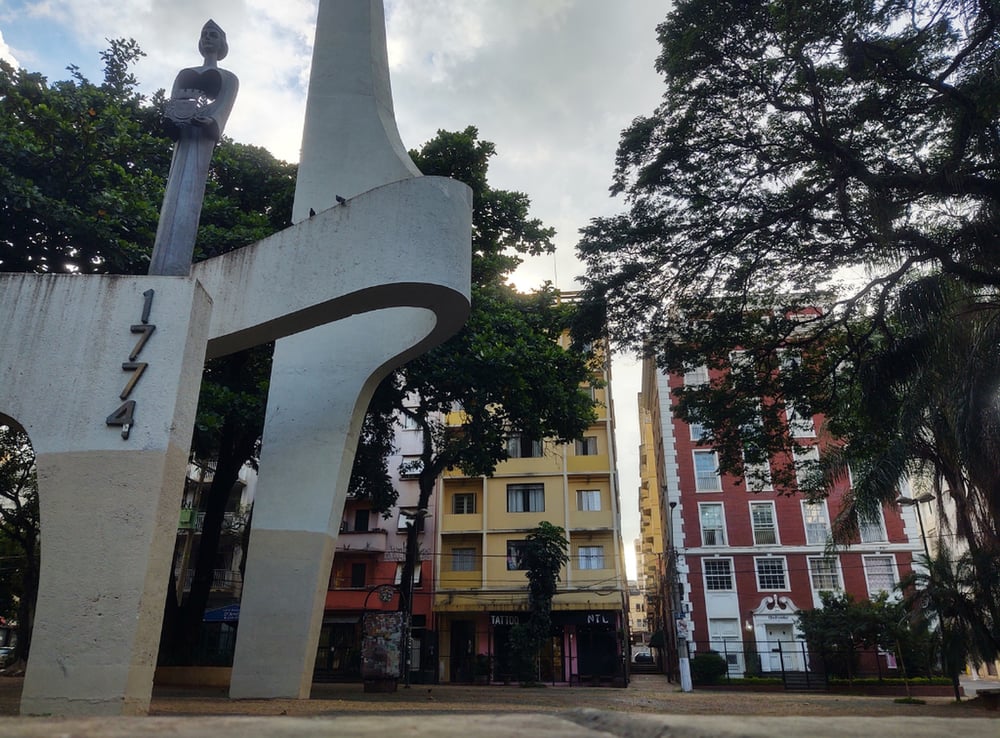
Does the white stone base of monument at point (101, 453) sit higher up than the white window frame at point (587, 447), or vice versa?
the white window frame at point (587, 447)

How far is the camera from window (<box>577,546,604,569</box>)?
32062 millimetres

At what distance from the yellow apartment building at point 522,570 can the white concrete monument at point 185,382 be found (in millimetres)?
19592

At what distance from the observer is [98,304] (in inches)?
315

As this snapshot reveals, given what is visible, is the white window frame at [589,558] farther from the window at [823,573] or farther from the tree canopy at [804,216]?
the tree canopy at [804,216]

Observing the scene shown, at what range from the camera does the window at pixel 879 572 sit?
3020 centimetres

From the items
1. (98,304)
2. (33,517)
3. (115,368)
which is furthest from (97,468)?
(33,517)

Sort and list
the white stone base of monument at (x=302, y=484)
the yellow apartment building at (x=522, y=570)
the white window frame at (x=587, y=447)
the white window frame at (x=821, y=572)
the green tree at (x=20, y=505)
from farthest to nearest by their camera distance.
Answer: the white window frame at (x=587, y=447)
the yellow apartment building at (x=522, y=570)
the white window frame at (x=821, y=572)
the green tree at (x=20, y=505)
the white stone base of monument at (x=302, y=484)

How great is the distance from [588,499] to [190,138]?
26.8 meters

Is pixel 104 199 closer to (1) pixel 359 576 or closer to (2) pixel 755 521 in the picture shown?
(1) pixel 359 576

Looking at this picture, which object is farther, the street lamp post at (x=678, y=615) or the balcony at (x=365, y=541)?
the balcony at (x=365, y=541)

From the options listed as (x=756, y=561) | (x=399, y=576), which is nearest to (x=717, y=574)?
(x=756, y=561)

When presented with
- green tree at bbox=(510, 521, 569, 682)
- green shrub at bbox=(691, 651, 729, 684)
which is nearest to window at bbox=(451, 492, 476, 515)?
green tree at bbox=(510, 521, 569, 682)

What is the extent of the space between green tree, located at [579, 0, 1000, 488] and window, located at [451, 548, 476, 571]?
68.3ft

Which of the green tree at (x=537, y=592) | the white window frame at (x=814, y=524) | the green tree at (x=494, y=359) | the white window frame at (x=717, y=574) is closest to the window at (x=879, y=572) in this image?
the white window frame at (x=814, y=524)
